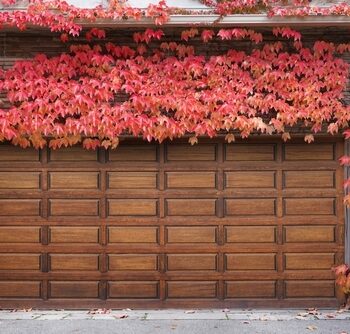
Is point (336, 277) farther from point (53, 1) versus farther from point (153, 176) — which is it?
point (53, 1)

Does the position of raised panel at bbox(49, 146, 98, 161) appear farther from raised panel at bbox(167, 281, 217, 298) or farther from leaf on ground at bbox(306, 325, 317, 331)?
leaf on ground at bbox(306, 325, 317, 331)

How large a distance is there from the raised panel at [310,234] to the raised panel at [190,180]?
1.34m

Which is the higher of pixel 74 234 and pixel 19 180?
pixel 19 180

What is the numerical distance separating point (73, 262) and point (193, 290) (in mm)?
1807

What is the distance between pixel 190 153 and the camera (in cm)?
771

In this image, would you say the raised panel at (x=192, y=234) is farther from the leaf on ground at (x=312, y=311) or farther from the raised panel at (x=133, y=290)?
the leaf on ground at (x=312, y=311)

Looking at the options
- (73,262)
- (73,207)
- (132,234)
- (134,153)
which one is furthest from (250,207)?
(73,262)

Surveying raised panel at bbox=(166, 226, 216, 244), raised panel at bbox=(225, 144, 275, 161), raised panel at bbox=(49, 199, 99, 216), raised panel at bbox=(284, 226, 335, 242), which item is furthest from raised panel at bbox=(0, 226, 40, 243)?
raised panel at bbox=(284, 226, 335, 242)

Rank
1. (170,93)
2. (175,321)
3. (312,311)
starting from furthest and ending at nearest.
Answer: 1. (312,311)
2. (170,93)
3. (175,321)

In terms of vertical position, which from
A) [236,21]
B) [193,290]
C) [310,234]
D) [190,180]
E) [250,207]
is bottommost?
[193,290]

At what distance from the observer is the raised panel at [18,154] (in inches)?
304

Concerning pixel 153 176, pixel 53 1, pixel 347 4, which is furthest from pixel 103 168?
pixel 347 4

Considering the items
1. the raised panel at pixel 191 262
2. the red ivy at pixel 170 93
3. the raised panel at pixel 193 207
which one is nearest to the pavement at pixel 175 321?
the raised panel at pixel 191 262

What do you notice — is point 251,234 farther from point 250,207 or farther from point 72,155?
point 72,155
